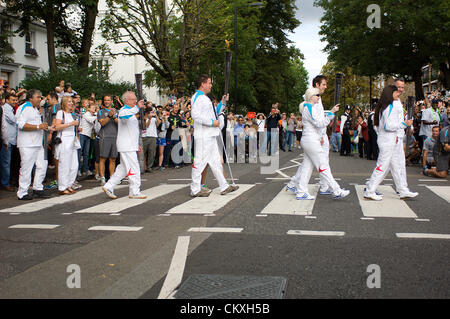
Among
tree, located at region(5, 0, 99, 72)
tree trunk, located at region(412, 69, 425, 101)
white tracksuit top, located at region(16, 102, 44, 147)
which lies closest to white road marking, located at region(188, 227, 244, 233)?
white tracksuit top, located at region(16, 102, 44, 147)

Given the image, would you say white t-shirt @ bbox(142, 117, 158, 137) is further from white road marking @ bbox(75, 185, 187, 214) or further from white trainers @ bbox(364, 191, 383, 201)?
white trainers @ bbox(364, 191, 383, 201)

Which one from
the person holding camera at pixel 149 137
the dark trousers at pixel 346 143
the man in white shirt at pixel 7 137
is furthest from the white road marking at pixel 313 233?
the dark trousers at pixel 346 143

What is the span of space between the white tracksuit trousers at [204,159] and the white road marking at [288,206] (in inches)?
48.5

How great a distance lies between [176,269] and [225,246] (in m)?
0.97

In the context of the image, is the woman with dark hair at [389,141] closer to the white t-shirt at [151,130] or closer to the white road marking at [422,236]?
the white road marking at [422,236]

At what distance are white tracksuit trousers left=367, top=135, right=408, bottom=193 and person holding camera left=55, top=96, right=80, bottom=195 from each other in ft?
18.6

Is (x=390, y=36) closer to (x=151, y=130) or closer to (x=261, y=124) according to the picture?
(x=261, y=124)

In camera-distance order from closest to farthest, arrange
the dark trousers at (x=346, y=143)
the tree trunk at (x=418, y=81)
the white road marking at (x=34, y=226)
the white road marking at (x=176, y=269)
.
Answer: the white road marking at (x=176, y=269), the white road marking at (x=34, y=226), the dark trousers at (x=346, y=143), the tree trunk at (x=418, y=81)

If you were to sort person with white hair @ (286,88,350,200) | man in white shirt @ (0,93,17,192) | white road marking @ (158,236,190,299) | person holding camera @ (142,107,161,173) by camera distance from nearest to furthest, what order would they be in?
white road marking @ (158,236,190,299), person with white hair @ (286,88,350,200), man in white shirt @ (0,93,17,192), person holding camera @ (142,107,161,173)

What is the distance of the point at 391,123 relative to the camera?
28.0ft

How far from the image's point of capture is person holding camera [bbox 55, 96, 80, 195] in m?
10.0

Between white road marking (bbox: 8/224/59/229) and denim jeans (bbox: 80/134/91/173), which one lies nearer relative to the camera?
white road marking (bbox: 8/224/59/229)

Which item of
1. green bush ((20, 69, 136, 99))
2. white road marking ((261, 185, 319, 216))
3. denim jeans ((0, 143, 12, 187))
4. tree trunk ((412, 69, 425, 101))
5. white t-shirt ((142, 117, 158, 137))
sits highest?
tree trunk ((412, 69, 425, 101))

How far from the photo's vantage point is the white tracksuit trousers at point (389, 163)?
8.62 m
